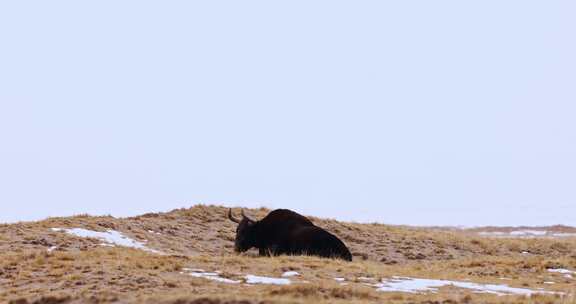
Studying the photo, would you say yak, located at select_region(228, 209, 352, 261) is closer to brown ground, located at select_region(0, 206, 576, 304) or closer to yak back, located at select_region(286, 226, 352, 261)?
yak back, located at select_region(286, 226, 352, 261)

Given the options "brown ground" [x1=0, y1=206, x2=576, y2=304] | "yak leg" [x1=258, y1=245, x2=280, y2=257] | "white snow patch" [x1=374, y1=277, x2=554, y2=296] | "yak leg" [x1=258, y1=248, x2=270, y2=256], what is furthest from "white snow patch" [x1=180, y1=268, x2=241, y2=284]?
"yak leg" [x1=258, y1=248, x2=270, y2=256]

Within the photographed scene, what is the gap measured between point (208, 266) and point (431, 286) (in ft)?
16.7


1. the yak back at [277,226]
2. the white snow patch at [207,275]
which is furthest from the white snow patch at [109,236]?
the white snow patch at [207,275]

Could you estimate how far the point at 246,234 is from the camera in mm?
23906

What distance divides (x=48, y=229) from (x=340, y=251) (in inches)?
395

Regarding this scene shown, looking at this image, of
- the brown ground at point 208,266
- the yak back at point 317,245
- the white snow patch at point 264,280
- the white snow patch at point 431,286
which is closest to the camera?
the brown ground at point 208,266

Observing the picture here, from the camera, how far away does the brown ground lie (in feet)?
43.4

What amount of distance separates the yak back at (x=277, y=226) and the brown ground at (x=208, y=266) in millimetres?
1840

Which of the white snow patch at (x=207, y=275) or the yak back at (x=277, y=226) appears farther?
the yak back at (x=277, y=226)

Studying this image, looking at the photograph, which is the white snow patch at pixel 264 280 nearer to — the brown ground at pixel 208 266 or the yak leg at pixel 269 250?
the brown ground at pixel 208 266

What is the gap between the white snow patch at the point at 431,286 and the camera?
15.0m

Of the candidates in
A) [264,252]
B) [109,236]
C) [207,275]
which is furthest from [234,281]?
[109,236]

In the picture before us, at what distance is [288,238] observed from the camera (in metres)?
22.6

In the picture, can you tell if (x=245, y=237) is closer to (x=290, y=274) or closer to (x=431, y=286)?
(x=290, y=274)
